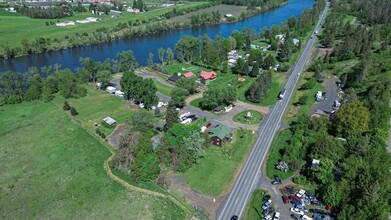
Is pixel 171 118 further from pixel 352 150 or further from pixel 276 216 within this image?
pixel 352 150

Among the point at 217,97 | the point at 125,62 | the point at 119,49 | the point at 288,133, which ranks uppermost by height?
the point at 217,97

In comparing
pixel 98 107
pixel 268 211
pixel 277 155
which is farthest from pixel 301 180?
pixel 98 107

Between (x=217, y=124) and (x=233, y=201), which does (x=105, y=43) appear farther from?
(x=233, y=201)

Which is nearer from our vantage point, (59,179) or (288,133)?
(59,179)

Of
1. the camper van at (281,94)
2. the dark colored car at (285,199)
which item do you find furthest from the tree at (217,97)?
the dark colored car at (285,199)

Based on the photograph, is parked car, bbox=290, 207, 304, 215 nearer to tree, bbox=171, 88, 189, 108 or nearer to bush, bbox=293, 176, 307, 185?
bush, bbox=293, 176, 307, 185
